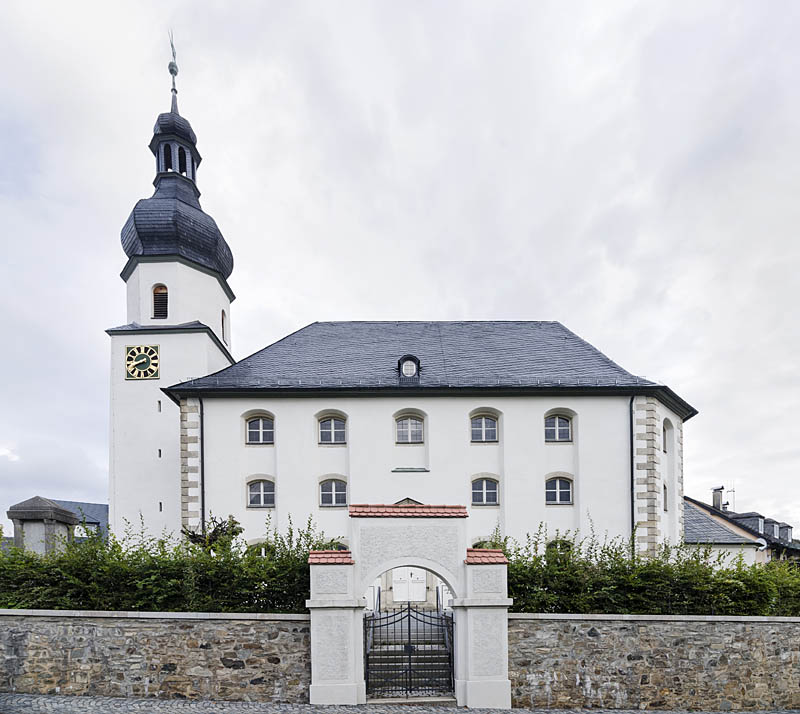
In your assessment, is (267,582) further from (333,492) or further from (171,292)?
(171,292)

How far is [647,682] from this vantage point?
372 inches

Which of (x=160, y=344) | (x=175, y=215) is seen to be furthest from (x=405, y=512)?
(x=175, y=215)

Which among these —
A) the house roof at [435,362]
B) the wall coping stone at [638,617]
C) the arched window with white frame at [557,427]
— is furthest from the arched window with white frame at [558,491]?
the wall coping stone at [638,617]

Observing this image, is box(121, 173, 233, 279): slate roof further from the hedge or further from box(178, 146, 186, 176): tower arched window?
the hedge

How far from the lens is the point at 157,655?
909 centimetres

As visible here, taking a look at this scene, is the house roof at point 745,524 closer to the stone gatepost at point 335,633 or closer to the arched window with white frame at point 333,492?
the arched window with white frame at point 333,492

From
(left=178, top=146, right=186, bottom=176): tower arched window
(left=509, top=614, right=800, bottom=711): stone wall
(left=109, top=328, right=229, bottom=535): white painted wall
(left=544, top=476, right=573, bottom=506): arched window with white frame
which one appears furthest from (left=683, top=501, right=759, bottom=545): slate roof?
(left=178, top=146, right=186, bottom=176): tower arched window

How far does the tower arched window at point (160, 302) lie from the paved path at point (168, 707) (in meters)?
12.9

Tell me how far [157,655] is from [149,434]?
429 inches

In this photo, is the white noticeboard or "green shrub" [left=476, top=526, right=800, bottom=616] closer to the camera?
"green shrub" [left=476, top=526, right=800, bottom=616]

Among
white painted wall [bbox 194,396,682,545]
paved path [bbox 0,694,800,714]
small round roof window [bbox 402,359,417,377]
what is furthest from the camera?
small round roof window [bbox 402,359,417,377]

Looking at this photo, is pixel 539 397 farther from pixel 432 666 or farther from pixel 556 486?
pixel 432 666

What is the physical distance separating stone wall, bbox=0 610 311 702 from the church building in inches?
299

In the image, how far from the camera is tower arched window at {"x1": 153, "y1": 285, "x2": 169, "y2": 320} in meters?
19.8
